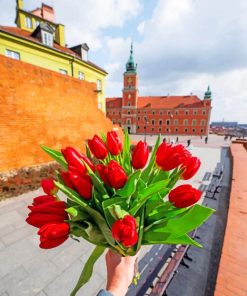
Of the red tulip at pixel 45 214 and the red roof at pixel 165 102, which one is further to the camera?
the red roof at pixel 165 102

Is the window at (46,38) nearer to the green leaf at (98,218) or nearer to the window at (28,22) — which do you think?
the window at (28,22)

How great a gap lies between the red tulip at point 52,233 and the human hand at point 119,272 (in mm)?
381

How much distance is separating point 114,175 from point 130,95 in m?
47.6

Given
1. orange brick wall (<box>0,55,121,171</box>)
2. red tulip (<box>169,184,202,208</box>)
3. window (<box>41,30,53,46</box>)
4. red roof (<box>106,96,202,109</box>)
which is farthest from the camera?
red roof (<box>106,96,202,109</box>)

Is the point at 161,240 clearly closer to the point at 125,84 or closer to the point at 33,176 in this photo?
the point at 33,176

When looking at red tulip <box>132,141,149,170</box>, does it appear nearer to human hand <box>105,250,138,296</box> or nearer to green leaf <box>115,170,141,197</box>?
green leaf <box>115,170,141,197</box>

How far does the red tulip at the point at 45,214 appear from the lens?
0.74 m

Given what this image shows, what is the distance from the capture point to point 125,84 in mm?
45781

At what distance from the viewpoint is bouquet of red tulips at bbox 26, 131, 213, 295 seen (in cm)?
75

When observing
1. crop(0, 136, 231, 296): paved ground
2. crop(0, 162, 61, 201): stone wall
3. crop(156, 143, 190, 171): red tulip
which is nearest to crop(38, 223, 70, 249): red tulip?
crop(156, 143, 190, 171): red tulip

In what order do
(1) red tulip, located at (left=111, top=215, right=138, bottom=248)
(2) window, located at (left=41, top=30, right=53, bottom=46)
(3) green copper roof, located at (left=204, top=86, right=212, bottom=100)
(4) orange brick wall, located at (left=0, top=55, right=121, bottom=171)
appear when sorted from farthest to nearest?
(3) green copper roof, located at (left=204, top=86, right=212, bottom=100) < (2) window, located at (left=41, top=30, right=53, bottom=46) < (4) orange brick wall, located at (left=0, top=55, right=121, bottom=171) < (1) red tulip, located at (left=111, top=215, right=138, bottom=248)

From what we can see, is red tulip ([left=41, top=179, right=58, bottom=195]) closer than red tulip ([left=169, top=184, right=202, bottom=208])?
No

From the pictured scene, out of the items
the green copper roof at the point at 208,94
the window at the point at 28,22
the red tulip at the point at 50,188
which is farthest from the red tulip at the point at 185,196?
the green copper roof at the point at 208,94

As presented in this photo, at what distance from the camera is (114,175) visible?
787mm
